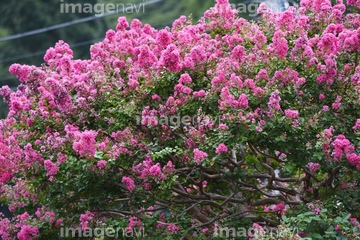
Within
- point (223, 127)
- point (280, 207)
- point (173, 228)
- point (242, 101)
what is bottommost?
point (173, 228)

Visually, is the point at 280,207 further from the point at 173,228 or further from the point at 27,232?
the point at 27,232

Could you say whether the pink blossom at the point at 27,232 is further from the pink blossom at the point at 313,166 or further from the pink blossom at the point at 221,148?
the pink blossom at the point at 313,166

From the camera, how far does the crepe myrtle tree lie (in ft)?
15.6

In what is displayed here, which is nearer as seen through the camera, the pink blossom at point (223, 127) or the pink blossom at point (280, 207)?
the pink blossom at point (223, 127)

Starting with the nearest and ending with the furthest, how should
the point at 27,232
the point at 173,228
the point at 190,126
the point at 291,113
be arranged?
the point at 291,113, the point at 190,126, the point at 173,228, the point at 27,232

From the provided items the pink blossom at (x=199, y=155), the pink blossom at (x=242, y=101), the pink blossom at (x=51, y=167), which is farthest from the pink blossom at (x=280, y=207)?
the pink blossom at (x=51, y=167)

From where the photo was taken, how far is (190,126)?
4992mm

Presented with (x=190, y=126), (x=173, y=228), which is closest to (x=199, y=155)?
(x=190, y=126)

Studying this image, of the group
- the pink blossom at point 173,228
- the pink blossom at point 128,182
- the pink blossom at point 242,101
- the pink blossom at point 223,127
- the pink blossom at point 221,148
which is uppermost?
the pink blossom at point 242,101

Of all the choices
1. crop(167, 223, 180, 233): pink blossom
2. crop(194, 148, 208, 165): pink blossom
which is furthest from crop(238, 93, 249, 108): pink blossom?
crop(167, 223, 180, 233): pink blossom

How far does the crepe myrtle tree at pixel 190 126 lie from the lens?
15.6ft

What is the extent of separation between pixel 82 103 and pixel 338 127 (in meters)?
1.93

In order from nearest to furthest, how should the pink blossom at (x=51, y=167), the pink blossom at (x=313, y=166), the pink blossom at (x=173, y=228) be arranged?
the pink blossom at (x=51, y=167), the pink blossom at (x=313, y=166), the pink blossom at (x=173, y=228)

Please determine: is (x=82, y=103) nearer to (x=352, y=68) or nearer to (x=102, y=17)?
(x=352, y=68)
